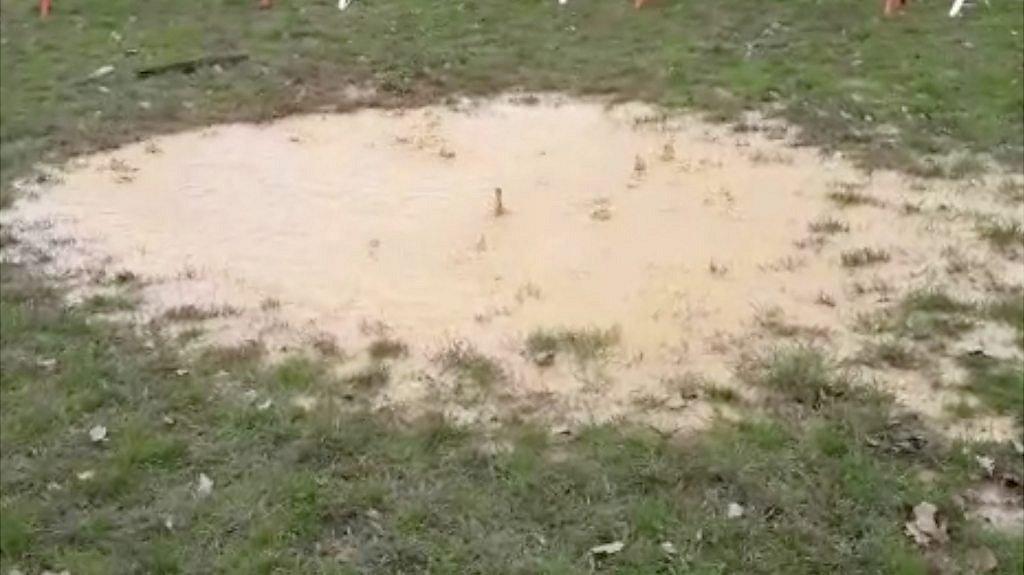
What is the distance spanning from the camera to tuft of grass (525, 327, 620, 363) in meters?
4.94

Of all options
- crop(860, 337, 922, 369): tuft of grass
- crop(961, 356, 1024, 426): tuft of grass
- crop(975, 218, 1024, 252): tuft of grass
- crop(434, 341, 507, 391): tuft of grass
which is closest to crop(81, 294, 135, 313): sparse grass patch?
crop(434, 341, 507, 391): tuft of grass

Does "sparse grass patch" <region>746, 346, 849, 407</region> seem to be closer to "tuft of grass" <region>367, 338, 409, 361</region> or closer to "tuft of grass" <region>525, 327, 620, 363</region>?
"tuft of grass" <region>525, 327, 620, 363</region>

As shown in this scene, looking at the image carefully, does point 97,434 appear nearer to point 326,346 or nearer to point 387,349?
point 326,346

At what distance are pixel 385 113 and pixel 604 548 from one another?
454cm

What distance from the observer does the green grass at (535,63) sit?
744cm

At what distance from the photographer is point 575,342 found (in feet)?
16.4

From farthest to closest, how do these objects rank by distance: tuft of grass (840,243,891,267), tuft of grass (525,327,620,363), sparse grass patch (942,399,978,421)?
tuft of grass (840,243,891,267) → tuft of grass (525,327,620,363) → sparse grass patch (942,399,978,421)

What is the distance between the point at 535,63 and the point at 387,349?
398cm

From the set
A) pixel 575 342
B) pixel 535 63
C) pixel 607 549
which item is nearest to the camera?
pixel 607 549

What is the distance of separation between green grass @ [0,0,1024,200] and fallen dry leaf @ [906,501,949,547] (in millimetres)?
2997

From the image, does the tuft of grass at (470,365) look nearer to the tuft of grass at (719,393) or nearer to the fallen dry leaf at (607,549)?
the tuft of grass at (719,393)

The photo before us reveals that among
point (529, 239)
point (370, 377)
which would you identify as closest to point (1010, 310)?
point (529, 239)

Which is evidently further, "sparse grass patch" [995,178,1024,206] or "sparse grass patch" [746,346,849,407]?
"sparse grass patch" [995,178,1024,206]

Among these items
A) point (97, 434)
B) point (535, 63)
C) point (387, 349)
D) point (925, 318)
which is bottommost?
point (97, 434)
